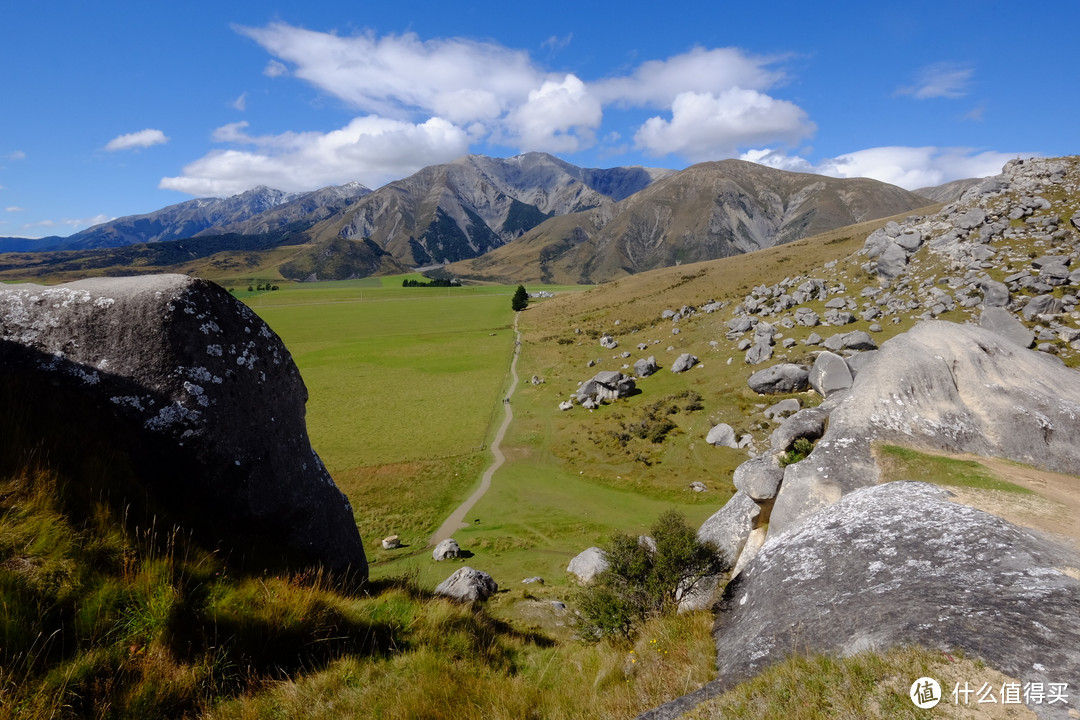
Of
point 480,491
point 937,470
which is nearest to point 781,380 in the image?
point 937,470

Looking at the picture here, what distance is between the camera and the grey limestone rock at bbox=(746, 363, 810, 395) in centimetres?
3722

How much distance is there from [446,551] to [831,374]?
25.5m

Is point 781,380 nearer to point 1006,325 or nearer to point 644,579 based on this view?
point 1006,325

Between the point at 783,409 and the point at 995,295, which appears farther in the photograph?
the point at 995,295

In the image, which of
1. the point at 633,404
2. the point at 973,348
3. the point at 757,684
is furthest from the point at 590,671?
the point at 633,404

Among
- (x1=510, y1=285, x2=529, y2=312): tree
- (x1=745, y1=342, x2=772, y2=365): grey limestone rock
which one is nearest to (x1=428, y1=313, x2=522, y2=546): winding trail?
(x1=745, y1=342, x2=772, y2=365): grey limestone rock

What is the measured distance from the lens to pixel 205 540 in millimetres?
8625

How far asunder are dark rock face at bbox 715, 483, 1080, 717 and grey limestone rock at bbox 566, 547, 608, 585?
9.32 metres

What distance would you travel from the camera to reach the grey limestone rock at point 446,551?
23.5 meters

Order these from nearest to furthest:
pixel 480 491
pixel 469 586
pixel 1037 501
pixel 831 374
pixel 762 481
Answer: pixel 1037 501 → pixel 762 481 → pixel 469 586 → pixel 831 374 → pixel 480 491

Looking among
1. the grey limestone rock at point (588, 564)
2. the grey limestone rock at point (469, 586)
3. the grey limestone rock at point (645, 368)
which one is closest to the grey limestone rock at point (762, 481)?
the grey limestone rock at point (588, 564)

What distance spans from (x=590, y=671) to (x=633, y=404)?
3734cm

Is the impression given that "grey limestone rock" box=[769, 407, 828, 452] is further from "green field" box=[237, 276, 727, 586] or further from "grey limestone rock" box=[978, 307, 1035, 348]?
"grey limestone rock" box=[978, 307, 1035, 348]

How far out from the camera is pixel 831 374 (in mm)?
29047
